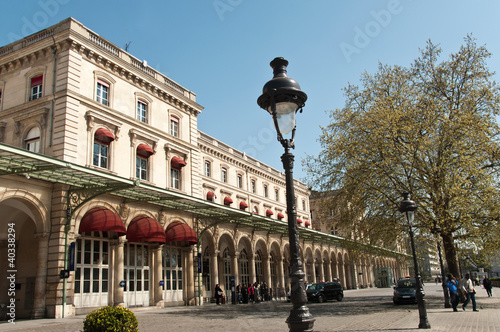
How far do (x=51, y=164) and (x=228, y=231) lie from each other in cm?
1881

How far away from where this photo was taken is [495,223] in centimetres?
1889

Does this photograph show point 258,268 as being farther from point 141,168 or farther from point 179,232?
point 141,168

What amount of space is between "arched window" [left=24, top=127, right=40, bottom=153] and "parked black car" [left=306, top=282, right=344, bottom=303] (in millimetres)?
20666

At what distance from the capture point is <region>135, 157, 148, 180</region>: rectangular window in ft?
83.5

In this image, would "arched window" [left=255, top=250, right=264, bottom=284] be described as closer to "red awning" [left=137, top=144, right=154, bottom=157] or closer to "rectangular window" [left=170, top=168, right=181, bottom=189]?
"rectangular window" [left=170, top=168, right=181, bottom=189]

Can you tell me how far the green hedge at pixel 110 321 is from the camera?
7.57m

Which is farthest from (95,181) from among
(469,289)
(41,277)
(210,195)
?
(210,195)

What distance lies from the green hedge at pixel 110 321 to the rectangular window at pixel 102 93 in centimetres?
1798

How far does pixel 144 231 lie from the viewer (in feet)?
74.4

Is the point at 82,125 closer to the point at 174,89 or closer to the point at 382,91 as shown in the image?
the point at 174,89

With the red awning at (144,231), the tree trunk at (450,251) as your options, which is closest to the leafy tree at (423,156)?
the tree trunk at (450,251)

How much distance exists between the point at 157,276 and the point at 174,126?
34.4ft

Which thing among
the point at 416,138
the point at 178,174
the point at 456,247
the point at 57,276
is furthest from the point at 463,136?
the point at 57,276

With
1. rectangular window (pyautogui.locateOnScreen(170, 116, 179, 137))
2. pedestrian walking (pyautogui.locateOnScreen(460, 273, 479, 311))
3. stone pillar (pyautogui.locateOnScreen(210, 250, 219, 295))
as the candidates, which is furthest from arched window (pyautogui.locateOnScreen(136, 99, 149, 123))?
pedestrian walking (pyautogui.locateOnScreen(460, 273, 479, 311))
